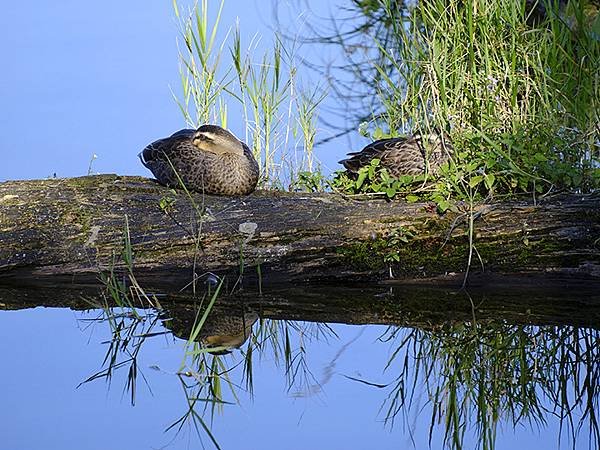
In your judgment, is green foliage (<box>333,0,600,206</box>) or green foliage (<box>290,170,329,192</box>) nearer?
green foliage (<box>333,0,600,206</box>)

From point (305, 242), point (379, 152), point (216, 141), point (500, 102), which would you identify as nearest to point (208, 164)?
point (216, 141)

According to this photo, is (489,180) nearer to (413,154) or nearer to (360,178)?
(413,154)

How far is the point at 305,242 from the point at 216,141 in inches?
45.0

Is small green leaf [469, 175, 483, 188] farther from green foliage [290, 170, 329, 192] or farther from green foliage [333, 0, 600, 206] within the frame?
green foliage [290, 170, 329, 192]

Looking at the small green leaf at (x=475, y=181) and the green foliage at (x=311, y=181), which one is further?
the green foliage at (x=311, y=181)

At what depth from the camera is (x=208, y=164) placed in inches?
303

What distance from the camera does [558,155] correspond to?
770cm

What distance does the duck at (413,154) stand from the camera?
7844 mm

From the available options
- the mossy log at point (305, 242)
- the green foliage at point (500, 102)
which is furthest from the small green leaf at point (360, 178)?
the mossy log at point (305, 242)

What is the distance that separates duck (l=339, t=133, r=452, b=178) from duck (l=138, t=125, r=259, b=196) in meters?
0.87

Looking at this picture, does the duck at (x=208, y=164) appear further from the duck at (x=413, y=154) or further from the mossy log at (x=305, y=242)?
the duck at (x=413, y=154)

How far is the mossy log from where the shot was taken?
7059 millimetres

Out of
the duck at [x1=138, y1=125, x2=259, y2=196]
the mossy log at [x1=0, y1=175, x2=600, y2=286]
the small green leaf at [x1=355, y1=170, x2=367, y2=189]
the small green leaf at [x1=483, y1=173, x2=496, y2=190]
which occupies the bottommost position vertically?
the mossy log at [x1=0, y1=175, x2=600, y2=286]

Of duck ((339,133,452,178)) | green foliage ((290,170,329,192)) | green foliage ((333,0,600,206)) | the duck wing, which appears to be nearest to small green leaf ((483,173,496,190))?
green foliage ((333,0,600,206))
